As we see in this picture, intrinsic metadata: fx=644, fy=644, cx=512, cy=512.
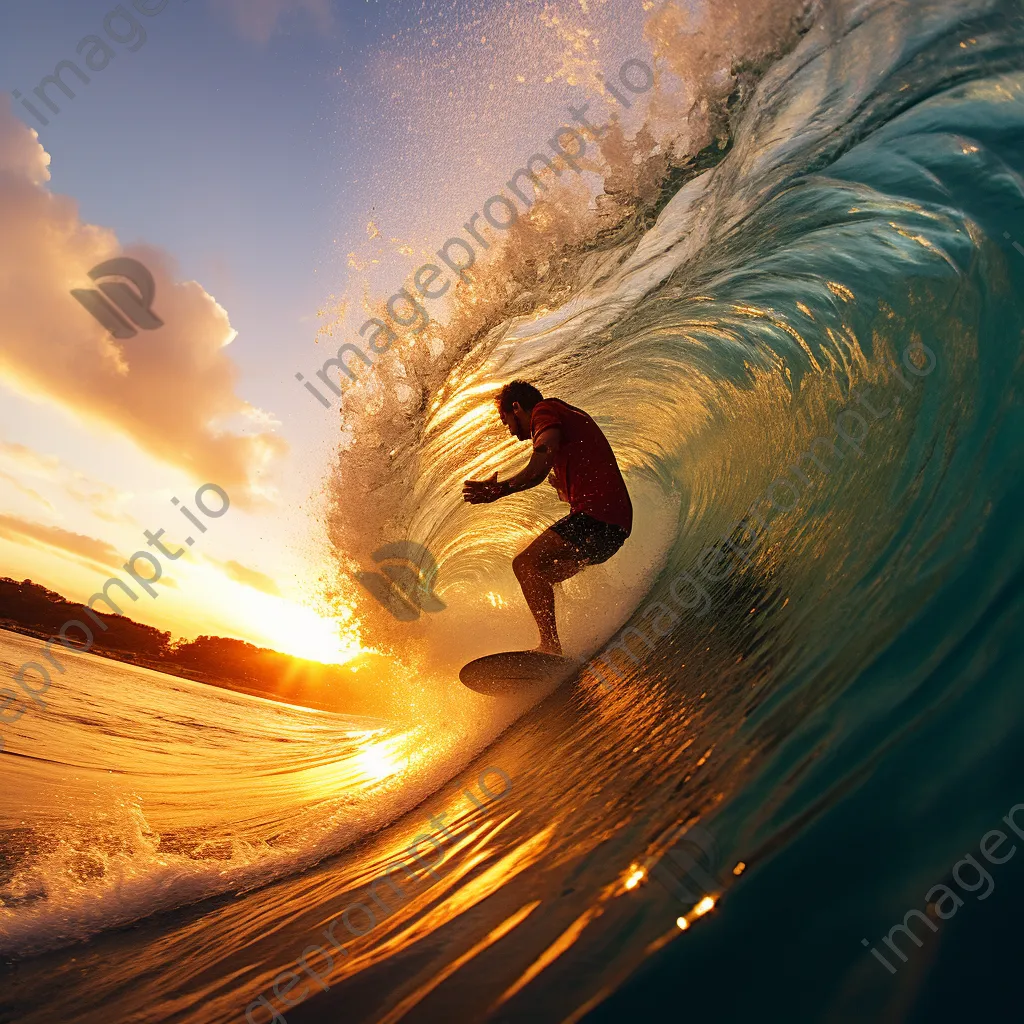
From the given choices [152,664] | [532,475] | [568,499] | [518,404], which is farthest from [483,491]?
[152,664]

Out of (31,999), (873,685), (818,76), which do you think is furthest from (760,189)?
(31,999)

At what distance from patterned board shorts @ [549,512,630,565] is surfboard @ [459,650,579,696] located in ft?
2.29

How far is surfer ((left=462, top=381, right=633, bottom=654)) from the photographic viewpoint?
12.8 ft

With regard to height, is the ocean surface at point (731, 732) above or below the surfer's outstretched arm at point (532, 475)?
below

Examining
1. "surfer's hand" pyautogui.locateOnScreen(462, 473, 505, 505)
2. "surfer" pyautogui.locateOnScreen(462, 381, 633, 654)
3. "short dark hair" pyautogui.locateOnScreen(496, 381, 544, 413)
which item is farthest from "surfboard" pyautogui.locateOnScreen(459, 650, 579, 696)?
"short dark hair" pyautogui.locateOnScreen(496, 381, 544, 413)

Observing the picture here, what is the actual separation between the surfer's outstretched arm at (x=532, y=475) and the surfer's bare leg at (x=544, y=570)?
0.37m

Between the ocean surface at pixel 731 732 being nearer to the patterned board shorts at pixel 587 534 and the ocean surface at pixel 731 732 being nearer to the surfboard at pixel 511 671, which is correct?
the surfboard at pixel 511 671

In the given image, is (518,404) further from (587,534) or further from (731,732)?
(731,732)

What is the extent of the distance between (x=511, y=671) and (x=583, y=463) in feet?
4.38

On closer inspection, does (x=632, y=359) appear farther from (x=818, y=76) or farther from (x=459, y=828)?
(x=459, y=828)

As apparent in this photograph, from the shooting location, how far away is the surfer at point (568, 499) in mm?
3895

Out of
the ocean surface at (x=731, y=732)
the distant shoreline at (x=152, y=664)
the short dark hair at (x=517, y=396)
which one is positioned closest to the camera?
the ocean surface at (x=731, y=732)

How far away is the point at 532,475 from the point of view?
3.82 m

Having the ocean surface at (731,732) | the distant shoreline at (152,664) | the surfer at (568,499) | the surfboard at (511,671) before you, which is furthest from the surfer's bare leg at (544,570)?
the distant shoreline at (152,664)
